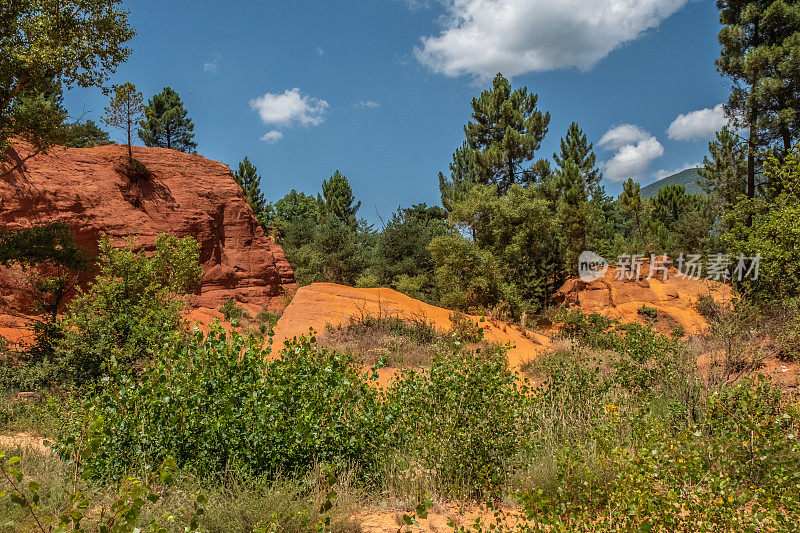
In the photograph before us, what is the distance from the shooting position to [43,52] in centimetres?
814

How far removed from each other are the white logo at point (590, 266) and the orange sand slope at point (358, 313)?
8925 mm

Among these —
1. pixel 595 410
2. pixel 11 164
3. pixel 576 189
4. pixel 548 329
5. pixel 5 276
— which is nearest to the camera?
pixel 595 410

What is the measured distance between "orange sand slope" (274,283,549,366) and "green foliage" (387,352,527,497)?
6.38 m

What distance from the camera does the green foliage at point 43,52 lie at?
8.29 m

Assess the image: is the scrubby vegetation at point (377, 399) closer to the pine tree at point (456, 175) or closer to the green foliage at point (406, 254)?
the green foliage at point (406, 254)

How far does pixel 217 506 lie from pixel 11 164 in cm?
1568

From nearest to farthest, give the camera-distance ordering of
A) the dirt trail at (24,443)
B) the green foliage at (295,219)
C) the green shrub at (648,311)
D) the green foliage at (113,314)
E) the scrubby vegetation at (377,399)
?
the scrubby vegetation at (377,399), the dirt trail at (24,443), the green foliage at (113,314), the green shrub at (648,311), the green foliage at (295,219)

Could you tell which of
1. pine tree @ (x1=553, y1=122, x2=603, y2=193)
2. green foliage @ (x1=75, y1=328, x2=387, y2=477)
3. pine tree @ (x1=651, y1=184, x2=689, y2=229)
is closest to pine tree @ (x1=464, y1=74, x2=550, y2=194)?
pine tree @ (x1=553, y1=122, x2=603, y2=193)

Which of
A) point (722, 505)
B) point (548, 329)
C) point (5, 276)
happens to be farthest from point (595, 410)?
point (5, 276)

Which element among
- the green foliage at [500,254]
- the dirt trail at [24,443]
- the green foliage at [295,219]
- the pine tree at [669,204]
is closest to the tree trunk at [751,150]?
the green foliage at [500,254]

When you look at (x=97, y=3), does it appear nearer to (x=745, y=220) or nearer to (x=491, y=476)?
(x=491, y=476)

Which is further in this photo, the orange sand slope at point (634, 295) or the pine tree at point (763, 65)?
the orange sand slope at point (634, 295)

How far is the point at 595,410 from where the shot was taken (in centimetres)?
441

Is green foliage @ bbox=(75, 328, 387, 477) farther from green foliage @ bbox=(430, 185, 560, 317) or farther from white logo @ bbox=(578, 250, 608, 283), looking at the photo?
white logo @ bbox=(578, 250, 608, 283)
